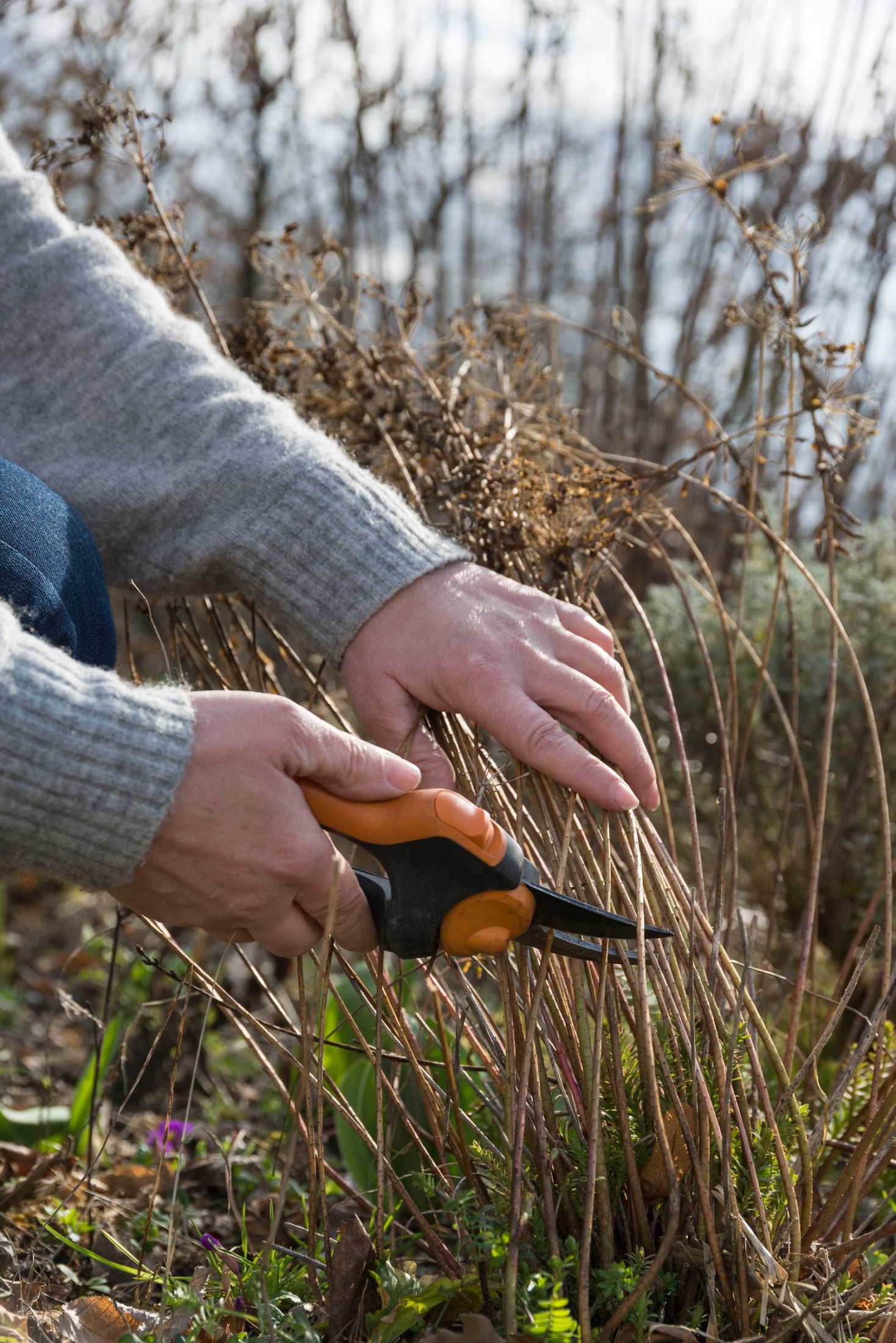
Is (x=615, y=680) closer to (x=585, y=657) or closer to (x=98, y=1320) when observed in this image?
(x=585, y=657)

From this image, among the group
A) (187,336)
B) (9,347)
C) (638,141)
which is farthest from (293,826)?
A: (638,141)

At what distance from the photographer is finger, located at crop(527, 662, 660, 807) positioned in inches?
46.0

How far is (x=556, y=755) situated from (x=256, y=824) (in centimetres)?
34

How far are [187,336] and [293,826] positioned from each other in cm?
82

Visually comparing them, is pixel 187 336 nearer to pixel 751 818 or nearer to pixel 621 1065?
pixel 621 1065

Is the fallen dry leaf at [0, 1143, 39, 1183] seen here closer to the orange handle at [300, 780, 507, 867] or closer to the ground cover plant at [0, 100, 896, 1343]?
the ground cover plant at [0, 100, 896, 1343]

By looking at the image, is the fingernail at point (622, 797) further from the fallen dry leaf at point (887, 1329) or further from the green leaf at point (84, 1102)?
the green leaf at point (84, 1102)

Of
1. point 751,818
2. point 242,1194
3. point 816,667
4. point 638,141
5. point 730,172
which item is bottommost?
point 242,1194

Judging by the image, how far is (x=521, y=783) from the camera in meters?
1.21

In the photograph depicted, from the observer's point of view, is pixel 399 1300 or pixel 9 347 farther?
pixel 9 347

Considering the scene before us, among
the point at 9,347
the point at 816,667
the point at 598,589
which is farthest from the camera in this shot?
the point at 598,589

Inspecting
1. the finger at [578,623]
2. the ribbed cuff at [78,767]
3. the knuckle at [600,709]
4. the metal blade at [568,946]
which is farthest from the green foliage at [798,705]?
the ribbed cuff at [78,767]

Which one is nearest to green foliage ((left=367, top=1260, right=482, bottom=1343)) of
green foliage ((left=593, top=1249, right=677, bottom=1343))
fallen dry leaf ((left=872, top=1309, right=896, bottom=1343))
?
green foliage ((left=593, top=1249, right=677, bottom=1343))

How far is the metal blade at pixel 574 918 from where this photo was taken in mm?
1006
